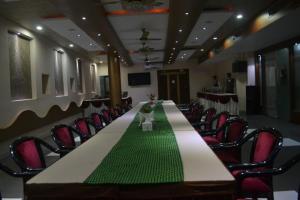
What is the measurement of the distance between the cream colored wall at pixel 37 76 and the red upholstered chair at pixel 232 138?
16.5 feet

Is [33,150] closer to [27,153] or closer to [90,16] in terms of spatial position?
[27,153]

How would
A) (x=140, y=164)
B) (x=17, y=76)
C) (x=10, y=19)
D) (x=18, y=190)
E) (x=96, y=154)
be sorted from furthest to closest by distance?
(x=17, y=76) < (x=10, y=19) < (x=18, y=190) < (x=96, y=154) < (x=140, y=164)

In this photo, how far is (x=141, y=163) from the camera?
7.13ft

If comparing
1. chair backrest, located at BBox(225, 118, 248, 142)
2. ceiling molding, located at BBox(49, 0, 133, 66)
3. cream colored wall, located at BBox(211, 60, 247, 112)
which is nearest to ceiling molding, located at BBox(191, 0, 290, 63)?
ceiling molding, located at BBox(49, 0, 133, 66)

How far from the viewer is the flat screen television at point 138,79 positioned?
68.9 ft

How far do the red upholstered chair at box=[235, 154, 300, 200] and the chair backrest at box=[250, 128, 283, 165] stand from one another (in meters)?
0.13

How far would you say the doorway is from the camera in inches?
835

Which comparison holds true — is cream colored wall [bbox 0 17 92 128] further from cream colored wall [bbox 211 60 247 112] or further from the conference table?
cream colored wall [bbox 211 60 247 112]

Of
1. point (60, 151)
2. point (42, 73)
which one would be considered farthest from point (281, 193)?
point (42, 73)

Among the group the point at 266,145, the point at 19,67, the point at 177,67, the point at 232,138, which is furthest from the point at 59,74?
the point at 177,67

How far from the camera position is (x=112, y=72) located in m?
12.8

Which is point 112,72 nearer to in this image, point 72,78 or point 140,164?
point 72,78

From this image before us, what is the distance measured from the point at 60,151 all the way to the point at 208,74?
1812cm

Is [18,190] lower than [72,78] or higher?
lower
